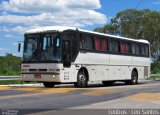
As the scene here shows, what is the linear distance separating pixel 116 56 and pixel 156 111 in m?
15.7

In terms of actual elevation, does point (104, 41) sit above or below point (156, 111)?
above

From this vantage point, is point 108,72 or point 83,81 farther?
point 108,72

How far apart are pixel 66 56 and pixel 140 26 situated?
179ft

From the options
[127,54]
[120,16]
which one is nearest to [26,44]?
[127,54]

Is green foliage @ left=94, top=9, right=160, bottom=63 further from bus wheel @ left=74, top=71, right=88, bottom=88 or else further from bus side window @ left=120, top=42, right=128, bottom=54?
bus wheel @ left=74, top=71, right=88, bottom=88

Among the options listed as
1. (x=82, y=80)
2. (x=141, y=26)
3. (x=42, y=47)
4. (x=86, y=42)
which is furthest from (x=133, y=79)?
(x=141, y=26)

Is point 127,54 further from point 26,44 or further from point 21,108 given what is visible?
point 21,108

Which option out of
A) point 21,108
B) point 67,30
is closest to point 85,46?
point 67,30

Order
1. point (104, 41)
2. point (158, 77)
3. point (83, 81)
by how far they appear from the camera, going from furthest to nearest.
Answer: point (158, 77), point (104, 41), point (83, 81)

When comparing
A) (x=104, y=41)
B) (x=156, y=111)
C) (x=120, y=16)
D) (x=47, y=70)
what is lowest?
(x=156, y=111)

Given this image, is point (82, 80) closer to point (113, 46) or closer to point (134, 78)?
point (113, 46)

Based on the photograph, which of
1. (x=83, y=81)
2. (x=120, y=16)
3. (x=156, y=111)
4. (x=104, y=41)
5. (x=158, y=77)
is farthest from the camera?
(x=120, y=16)

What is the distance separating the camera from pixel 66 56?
921 inches

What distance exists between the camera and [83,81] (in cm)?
2477
